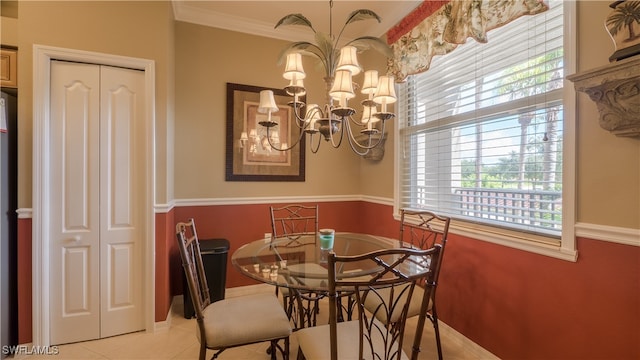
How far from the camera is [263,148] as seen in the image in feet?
10.0

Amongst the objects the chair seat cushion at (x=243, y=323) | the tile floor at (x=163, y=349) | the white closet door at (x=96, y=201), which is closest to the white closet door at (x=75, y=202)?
the white closet door at (x=96, y=201)

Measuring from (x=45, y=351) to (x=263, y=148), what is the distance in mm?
2271

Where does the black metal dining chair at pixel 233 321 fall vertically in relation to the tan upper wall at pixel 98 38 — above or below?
below

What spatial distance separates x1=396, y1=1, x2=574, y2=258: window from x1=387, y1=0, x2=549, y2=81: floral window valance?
154 millimetres

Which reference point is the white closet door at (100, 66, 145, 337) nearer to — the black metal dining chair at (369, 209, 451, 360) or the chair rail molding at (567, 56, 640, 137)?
the black metal dining chair at (369, 209, 451, 360)

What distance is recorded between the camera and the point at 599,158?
138 centimetres

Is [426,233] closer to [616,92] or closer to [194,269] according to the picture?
[616,92]

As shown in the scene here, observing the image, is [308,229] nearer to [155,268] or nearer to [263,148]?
[263,148]

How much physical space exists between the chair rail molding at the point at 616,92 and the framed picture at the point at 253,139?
2302 millimetres

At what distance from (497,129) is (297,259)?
157cm

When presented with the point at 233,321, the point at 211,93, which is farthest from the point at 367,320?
the point at 211,93

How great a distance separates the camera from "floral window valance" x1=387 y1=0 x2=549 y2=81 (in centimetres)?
172

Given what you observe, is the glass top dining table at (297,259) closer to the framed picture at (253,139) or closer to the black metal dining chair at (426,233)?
the black metal dining chair at (426,233)

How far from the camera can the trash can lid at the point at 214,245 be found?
2520 millimetres
